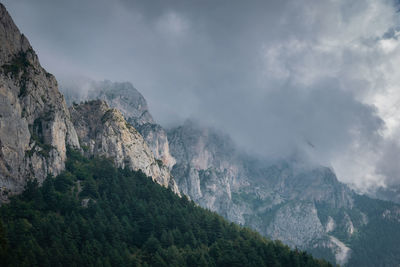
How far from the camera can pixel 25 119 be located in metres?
153

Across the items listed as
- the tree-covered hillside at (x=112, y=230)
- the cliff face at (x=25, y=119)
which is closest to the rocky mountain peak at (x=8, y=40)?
the cliff face at (x=25, y=119)

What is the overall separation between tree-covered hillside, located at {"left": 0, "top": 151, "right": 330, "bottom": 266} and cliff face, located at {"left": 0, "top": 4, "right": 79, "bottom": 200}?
6.95 m

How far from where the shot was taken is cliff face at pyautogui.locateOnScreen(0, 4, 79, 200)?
446 feet

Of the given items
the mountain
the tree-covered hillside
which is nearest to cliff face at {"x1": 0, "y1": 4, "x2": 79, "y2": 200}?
the mountain

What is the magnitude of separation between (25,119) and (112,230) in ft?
201

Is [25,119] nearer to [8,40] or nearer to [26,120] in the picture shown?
[26,120]

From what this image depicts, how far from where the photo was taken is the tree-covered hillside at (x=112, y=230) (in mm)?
106500

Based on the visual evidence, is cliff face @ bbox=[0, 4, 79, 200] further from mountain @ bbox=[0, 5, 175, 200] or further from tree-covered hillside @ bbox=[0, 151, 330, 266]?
tree-covered hillside @ bbox=[0, 151, 330, 266]

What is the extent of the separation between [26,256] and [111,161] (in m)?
106

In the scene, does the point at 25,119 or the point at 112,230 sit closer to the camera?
the point at 112,230

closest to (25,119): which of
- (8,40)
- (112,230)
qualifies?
(8,40)

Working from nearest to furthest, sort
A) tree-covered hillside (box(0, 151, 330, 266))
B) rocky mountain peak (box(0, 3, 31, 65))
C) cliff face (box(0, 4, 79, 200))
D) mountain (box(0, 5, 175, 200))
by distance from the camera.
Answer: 1. tree-covered hillside (box(0, 151, 330, 266))
2. mountain (box(0, 5, 175, 200))
3. cliff face (box(0, 4, 79, 200))
4. rocky mountain peak (box(0, 3, 31, 65))

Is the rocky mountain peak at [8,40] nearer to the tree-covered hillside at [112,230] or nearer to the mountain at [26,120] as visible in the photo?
the mountain at [26,120]

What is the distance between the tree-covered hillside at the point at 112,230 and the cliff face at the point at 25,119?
6949mm
